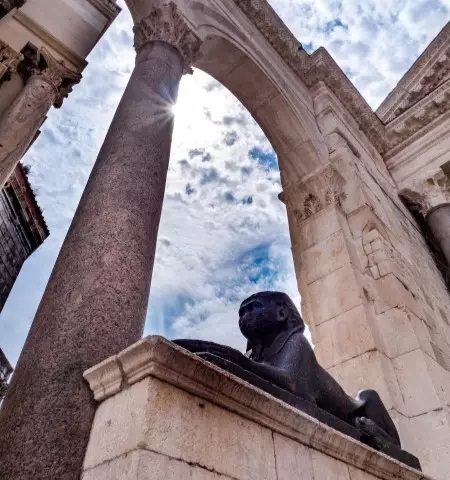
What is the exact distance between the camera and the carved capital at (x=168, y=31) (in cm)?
443

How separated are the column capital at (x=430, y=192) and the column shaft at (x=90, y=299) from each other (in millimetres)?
6268

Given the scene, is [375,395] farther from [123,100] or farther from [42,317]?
[123,100]

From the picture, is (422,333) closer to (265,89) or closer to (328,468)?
(328,468)

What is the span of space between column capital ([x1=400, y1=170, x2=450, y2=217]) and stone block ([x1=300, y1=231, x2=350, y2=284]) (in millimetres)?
3650

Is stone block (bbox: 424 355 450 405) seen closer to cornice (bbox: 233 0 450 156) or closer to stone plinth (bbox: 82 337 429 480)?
stone plinth (bbox: 82 337 429 480)

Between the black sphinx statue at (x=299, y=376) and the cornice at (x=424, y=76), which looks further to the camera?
the cornice at (x=424, y=76)

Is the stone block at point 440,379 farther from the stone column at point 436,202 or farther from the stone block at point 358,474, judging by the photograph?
the stone column at point 436,202

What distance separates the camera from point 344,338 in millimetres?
4504

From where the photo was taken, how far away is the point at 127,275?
7.90 ft

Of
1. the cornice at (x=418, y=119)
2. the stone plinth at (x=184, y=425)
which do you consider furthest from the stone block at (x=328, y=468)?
the cornice at (x=418, y=119)

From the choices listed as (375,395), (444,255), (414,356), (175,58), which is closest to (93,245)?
(375,395)

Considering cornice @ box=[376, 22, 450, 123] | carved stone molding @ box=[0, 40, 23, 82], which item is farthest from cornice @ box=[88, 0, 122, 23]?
cornice @ box=[376, 22, 450, 123]

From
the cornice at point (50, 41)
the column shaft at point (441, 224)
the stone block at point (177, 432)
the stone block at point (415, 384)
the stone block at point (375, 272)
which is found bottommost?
the stone block at point (177, 432)

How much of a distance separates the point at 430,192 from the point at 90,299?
7694 millimetres
